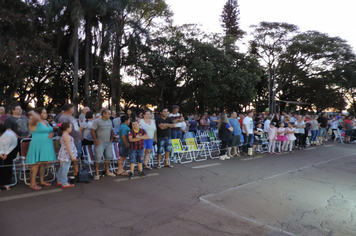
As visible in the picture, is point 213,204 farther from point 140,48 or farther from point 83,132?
point 140,48

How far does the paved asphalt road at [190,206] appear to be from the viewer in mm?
3709

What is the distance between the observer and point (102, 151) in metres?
6.43

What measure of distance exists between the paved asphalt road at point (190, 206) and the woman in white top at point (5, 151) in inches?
11.3

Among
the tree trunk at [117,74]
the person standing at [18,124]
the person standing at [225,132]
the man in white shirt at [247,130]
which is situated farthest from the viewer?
the tree trunk at [117,74]

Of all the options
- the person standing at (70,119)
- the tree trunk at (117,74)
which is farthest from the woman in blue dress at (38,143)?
the tree trunk at (117,74)

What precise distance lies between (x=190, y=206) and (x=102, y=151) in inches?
114

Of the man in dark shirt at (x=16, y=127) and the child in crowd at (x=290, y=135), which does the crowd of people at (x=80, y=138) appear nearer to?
the man in dark shirt at (x=16, y=127)

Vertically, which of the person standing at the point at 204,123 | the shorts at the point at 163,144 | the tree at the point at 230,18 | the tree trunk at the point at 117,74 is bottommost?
Answer: the shorts at the point at 163,144

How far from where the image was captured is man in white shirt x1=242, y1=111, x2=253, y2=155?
10320 millimetres

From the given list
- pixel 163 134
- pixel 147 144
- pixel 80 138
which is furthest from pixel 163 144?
pixel 80 138

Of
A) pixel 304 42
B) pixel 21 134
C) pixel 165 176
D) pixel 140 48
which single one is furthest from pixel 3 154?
pixel 304 42

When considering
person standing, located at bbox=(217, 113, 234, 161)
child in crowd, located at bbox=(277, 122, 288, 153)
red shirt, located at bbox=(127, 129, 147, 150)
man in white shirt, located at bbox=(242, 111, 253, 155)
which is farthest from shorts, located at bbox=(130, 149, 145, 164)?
child in crowd, located at bbox=(277, 122, 288, 153)

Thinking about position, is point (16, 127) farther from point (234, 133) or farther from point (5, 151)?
point (234, 133)

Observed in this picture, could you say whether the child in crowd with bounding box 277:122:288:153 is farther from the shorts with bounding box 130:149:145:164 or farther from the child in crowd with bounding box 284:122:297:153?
the shorts with bounding box 130:149:145:164
